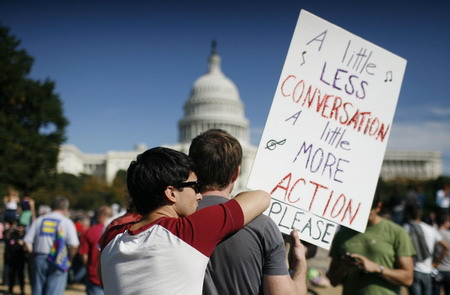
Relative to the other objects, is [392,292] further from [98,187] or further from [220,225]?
[98,187]

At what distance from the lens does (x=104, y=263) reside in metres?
1.94

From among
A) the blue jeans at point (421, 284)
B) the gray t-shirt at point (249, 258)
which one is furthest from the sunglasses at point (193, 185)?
the blue jeans at point (421, 284)

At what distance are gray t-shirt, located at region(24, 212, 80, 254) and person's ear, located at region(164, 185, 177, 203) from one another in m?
4.64

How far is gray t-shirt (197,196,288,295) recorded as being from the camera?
6.53 feet

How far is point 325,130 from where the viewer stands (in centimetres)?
256

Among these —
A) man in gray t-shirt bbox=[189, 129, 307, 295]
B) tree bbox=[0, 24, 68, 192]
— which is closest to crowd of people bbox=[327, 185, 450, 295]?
man in gray t-shirt bbox=[189, 129, 307, 295]

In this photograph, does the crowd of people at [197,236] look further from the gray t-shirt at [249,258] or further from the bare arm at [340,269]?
the bare arm at [340,269]

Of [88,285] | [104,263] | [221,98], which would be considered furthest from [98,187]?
[104,263]

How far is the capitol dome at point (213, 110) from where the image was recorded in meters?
82.9

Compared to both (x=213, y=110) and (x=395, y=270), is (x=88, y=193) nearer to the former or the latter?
(x=213, y=110)

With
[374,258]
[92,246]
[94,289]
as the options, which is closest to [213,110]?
[92,246]

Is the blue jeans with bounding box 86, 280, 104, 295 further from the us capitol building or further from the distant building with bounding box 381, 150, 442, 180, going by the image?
the distant building with bounding box 381, 150, 442, 180

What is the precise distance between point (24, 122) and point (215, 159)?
2730cm

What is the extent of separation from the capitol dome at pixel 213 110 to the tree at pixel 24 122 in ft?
176
